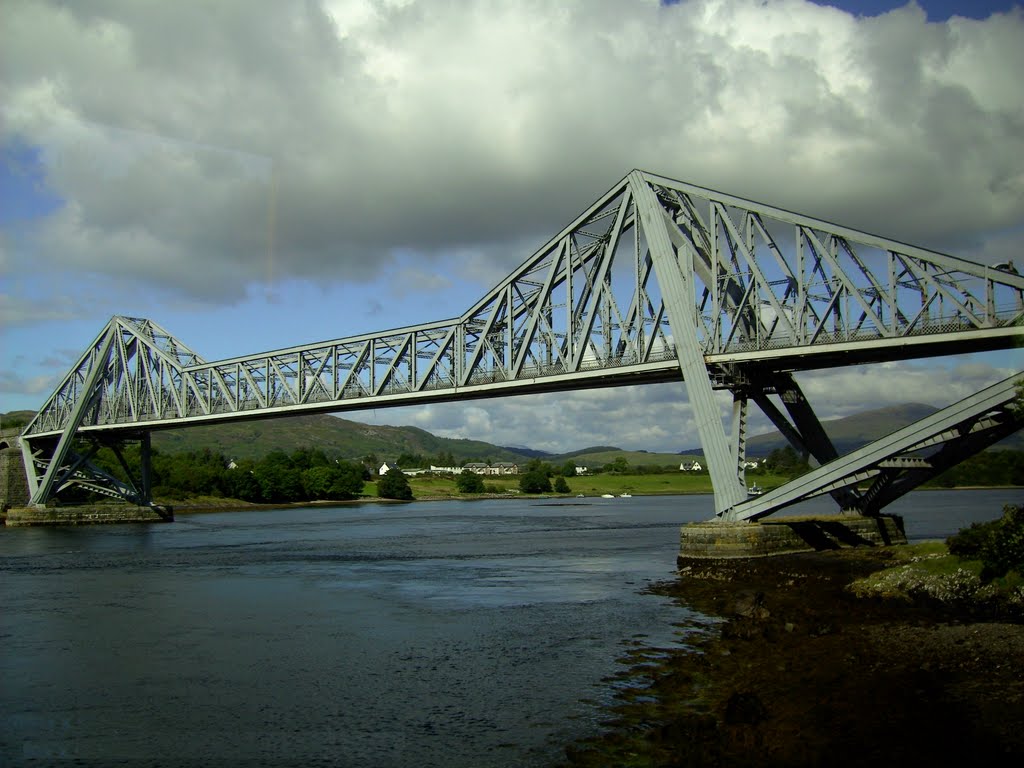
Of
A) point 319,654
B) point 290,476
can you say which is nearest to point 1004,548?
point 319,654

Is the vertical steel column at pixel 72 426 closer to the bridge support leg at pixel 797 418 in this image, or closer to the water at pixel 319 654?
the water at pixel 319 654

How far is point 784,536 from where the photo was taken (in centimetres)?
4212

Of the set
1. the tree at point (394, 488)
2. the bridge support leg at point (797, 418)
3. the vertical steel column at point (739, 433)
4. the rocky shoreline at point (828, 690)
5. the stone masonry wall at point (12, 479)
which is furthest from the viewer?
the tree at point (394, 488)

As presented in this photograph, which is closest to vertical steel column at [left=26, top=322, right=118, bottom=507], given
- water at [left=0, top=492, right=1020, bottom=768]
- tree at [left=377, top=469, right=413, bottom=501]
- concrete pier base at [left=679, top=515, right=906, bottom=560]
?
water at [left=0, top=492, right=1020, bottom=768]

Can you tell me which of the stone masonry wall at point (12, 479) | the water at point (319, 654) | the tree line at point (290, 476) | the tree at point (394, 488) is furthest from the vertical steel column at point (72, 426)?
the tree at point (394, 488)

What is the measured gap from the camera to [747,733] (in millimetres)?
16281

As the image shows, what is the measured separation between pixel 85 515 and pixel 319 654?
8776cm

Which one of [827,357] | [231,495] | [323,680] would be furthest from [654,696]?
[231,495]

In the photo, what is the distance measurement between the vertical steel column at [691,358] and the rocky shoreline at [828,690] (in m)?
12.6

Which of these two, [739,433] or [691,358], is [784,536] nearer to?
[739,433]

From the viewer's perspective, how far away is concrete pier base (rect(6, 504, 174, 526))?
99.0 m

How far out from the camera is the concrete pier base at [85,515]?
99.0 metres

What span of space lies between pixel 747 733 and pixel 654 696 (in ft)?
11.3

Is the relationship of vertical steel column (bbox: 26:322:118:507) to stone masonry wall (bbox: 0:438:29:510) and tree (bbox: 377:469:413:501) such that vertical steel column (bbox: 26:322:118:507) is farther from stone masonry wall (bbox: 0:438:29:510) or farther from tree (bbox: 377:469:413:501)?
tree (bbox: 377:469:413:501)
